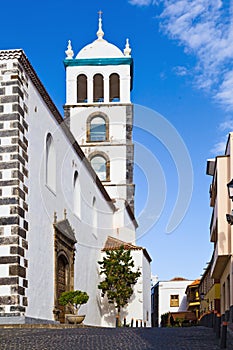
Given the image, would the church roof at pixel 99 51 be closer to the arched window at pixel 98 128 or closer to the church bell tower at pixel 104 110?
the church bell tower at pixel 104 110

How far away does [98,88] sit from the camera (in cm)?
4012

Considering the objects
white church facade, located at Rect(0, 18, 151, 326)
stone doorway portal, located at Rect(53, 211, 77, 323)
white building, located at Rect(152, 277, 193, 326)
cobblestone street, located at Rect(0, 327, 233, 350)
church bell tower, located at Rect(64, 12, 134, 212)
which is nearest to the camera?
cobblestone street, located at Rect(0, 327, 233, 350)

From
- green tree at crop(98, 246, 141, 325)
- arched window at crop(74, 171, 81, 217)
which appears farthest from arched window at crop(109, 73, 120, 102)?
arched window at crop(74, 171, 81, 217)

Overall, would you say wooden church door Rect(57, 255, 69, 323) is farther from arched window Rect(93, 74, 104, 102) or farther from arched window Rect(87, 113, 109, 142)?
arched window Rect(93, 74, 104, 102)

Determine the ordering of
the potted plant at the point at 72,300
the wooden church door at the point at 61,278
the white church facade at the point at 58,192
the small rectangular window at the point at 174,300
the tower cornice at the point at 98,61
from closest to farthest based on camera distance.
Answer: the white church facade at the point at 58,192, the potted plant at the point at 72,300, the wooden church door at the point at 61,278, the tower cornice at the point at 98,61, the small rectangular window at the point at 174,300

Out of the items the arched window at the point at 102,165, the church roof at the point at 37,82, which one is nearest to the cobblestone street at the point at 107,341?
the church roof at the point at 37,82

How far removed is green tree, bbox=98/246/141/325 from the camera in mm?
28781

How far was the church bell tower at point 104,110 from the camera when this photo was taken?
3775 cm

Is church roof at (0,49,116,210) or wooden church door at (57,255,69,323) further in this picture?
wooden church door at (57,255,69,323)

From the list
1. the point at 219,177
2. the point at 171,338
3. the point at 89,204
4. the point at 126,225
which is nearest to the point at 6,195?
the point at 171,338

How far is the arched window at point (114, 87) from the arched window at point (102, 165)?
149 inches

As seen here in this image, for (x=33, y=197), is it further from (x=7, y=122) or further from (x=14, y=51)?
(x=14, y=51)

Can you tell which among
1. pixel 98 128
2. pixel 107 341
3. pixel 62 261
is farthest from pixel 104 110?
pixel 107 341

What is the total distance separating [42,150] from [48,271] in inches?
139
